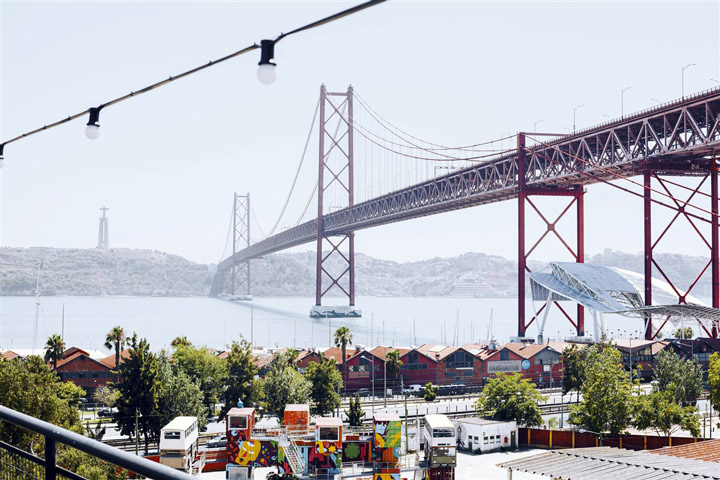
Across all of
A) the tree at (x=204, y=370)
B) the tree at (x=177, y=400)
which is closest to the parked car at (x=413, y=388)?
the tree at (x=204, y=370)

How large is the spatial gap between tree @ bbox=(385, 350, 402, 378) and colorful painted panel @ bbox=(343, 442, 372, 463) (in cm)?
1849

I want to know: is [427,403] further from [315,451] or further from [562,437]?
[315,451]

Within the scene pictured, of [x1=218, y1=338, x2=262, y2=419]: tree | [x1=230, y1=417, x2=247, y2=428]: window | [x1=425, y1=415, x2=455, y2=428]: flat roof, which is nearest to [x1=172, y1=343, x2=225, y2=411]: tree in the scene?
[x1=218, y1=338, x2=262, y2=419]: tree

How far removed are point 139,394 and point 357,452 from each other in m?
9.25

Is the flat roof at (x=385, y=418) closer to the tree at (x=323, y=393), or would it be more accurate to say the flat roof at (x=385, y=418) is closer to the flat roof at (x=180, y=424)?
the flat roof at (x=180, y=424)

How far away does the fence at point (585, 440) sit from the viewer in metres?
31.0

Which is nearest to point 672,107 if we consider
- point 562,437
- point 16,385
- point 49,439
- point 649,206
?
point 649,206

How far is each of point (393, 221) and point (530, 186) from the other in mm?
22367

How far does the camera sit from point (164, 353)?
34.2 m

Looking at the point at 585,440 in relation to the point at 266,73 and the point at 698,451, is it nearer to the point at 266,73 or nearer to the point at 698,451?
the point at 698,451

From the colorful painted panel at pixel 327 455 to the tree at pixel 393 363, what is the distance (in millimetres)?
19920

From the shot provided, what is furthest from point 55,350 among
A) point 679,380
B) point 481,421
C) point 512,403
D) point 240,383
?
point 679,380

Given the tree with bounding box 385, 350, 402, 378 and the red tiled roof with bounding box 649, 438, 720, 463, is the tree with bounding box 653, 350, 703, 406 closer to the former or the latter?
the red tiled roof with bounding box 649, 438, 720, 463

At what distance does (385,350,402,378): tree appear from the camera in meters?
45.7
